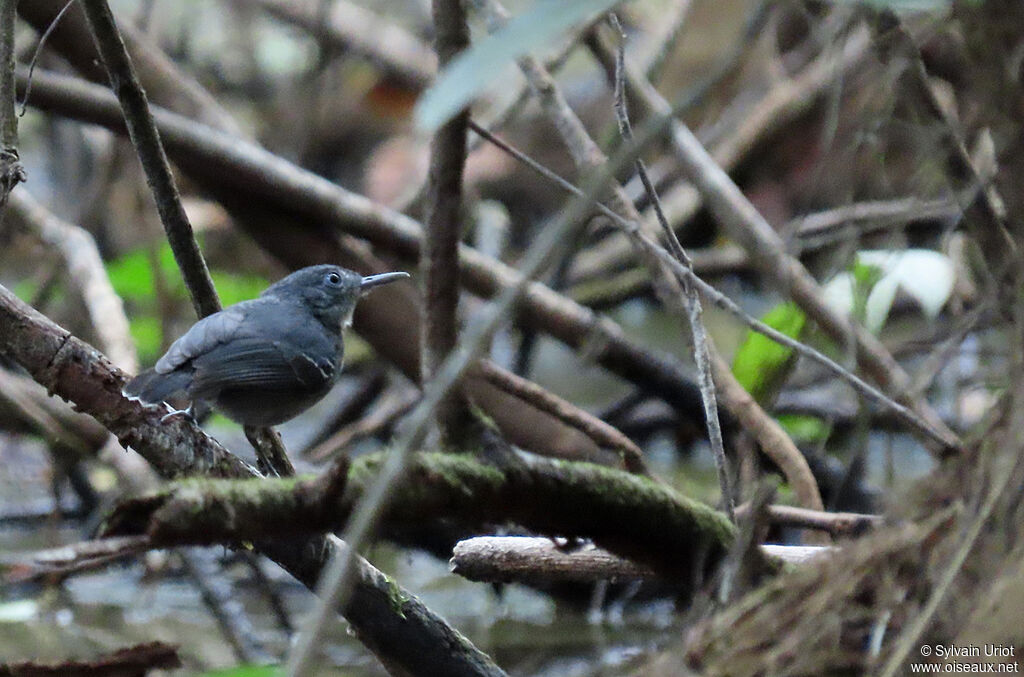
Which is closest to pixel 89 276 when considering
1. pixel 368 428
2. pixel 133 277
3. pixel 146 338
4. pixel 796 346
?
pixel 133 277

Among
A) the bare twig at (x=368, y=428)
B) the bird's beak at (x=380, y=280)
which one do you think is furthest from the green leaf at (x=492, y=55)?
the bare twig at (x=368, y=428)

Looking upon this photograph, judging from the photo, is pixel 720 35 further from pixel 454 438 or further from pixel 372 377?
pixel 454 438

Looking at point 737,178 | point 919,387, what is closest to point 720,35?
point 737,178

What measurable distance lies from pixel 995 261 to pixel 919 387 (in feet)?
2.80

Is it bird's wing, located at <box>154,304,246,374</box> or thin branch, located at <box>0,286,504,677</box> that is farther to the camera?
bird's wing, located at <box>154,304,246,374</box>

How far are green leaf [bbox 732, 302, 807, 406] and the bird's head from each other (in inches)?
44.2

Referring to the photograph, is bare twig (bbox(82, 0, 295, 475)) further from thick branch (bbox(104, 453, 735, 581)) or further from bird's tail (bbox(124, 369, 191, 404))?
thick branch (bbox(104, 453, 735, 581))

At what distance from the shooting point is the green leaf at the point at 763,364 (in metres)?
3.61

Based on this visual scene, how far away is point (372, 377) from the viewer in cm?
615

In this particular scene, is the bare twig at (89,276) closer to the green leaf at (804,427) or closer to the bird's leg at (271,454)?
the bird's leg at (271,454)

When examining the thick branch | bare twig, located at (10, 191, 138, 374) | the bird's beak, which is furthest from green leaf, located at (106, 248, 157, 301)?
the thick branch

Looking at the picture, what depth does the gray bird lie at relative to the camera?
2.79 metres

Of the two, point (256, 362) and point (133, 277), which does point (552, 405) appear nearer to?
point (256, 362)

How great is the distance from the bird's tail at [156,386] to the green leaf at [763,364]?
1.78m
